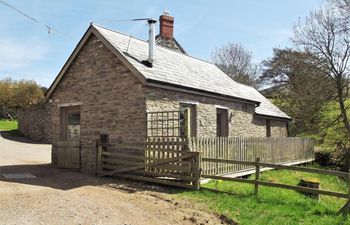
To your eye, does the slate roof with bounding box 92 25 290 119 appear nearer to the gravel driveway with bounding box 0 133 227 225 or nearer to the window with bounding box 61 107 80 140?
the window with bounding box 61 107 80 140

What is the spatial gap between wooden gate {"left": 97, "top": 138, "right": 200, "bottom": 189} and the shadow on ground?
0.33m

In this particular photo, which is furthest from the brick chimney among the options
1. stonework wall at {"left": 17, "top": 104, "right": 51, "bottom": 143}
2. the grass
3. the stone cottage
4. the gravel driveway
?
the grass

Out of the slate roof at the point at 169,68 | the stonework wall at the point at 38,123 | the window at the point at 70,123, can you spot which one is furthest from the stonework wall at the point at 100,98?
the stonework wall at the point at 38,123

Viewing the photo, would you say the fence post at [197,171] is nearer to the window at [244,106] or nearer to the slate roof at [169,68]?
the slate roof at [169,68]

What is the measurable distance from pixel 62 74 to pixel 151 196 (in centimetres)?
876

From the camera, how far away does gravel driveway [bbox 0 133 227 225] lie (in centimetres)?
753

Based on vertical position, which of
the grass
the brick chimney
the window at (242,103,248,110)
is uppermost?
the brick chimney

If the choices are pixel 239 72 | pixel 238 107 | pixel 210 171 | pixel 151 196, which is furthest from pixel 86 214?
pixel 239 72

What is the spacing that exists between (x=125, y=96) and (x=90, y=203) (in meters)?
5.53

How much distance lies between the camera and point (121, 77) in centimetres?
1380

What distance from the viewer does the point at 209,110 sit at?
16.4 metres

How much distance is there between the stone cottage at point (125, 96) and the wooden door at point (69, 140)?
0.05 meters

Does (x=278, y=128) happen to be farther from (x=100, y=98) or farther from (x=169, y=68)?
(x=100, y=98)

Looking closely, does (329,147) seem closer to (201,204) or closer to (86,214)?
(201,204)
